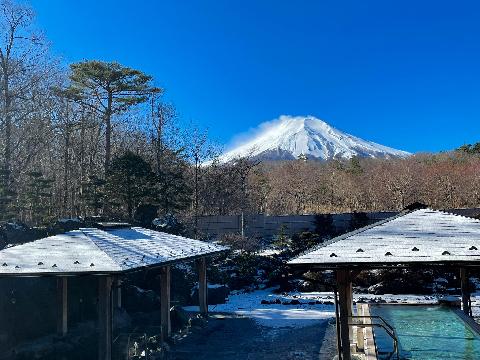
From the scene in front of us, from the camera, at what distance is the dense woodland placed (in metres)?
20.4

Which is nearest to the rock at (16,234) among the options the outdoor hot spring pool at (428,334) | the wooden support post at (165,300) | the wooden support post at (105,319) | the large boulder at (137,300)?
the large boulder at (137,300)

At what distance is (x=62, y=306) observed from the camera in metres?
11.6

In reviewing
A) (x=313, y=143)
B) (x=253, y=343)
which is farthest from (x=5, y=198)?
(x=313, y=143)

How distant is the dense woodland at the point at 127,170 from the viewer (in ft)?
66.9

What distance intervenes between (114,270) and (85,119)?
21919 mm

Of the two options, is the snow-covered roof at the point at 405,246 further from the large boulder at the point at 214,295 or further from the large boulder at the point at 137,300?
the large boulder at the point at 214,295

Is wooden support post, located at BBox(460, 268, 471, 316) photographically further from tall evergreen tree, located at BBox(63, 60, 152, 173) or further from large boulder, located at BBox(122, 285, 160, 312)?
tall evergreen tree, located at BBox(63, 60, 152, 173)

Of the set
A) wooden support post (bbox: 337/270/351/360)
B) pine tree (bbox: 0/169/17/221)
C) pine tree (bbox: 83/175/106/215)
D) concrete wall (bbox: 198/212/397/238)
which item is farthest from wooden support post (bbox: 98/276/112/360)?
concrete wall (bbox: 198/212/397/238)

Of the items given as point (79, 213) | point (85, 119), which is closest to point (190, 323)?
point (79, 213)

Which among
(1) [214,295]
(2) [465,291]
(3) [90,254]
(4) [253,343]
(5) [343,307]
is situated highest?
(3) [90,254]

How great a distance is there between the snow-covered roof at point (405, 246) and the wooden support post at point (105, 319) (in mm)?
3874

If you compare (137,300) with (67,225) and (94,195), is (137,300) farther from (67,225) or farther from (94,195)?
(94,195)

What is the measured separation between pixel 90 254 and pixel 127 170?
11039 millimetres

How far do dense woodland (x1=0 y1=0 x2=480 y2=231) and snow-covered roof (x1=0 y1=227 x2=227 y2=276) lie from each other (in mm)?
6054
